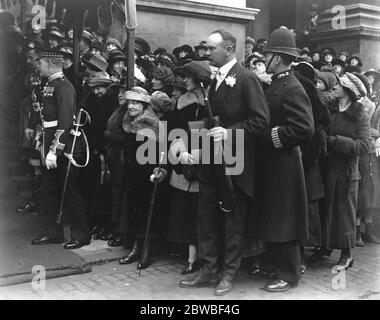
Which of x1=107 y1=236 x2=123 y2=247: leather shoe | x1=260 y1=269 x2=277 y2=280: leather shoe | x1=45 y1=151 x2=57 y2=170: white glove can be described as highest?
x1=45 y1=151 x2=57 y2=170: white glove

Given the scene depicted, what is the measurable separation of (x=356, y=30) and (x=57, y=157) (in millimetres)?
9296

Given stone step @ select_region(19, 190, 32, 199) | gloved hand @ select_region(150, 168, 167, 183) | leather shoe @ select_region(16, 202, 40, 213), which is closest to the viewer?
gloved hand @ select_region(150, 168, 167, 183)

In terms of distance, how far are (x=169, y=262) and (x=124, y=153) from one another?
1.24 meters

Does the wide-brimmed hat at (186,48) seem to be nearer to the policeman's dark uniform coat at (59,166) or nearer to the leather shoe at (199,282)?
the policeman's dark uniform coat at (59,166)

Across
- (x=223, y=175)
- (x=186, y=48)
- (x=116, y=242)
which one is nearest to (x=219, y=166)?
(x=223, y=175)

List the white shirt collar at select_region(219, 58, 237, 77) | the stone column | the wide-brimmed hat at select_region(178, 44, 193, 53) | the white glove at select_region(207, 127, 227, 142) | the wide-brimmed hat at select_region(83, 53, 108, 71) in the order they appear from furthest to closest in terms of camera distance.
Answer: the stone column → the wide-brimmed hat at select_region(178, 44, 193, 53) → the wide-brimmed hat at select_region(83, 53, 108, 71) → the white shirt collar at select_region(219, 58, 237, 77) → the white glove at select_region(207, 127, 227, 142)

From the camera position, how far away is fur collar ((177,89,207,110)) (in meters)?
5.20

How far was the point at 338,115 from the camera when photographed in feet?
18.7

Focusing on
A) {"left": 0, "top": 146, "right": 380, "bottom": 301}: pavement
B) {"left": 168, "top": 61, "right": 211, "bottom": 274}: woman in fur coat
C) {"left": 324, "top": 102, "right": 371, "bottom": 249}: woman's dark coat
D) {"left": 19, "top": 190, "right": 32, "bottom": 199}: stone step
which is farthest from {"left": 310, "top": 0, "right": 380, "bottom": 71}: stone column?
{"left": 168, "top": 61, "right": 211, "bottom": 274}: woman in fur coat

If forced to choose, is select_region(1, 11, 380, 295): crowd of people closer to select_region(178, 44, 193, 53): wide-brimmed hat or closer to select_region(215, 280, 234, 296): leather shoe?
select_region(215, 280, 234, 296): leather shoe

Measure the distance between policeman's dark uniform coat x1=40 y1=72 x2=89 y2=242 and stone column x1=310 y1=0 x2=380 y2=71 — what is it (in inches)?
345

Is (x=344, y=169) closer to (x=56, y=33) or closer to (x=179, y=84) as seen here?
(x=179, y=84)

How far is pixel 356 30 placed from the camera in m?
13.1
